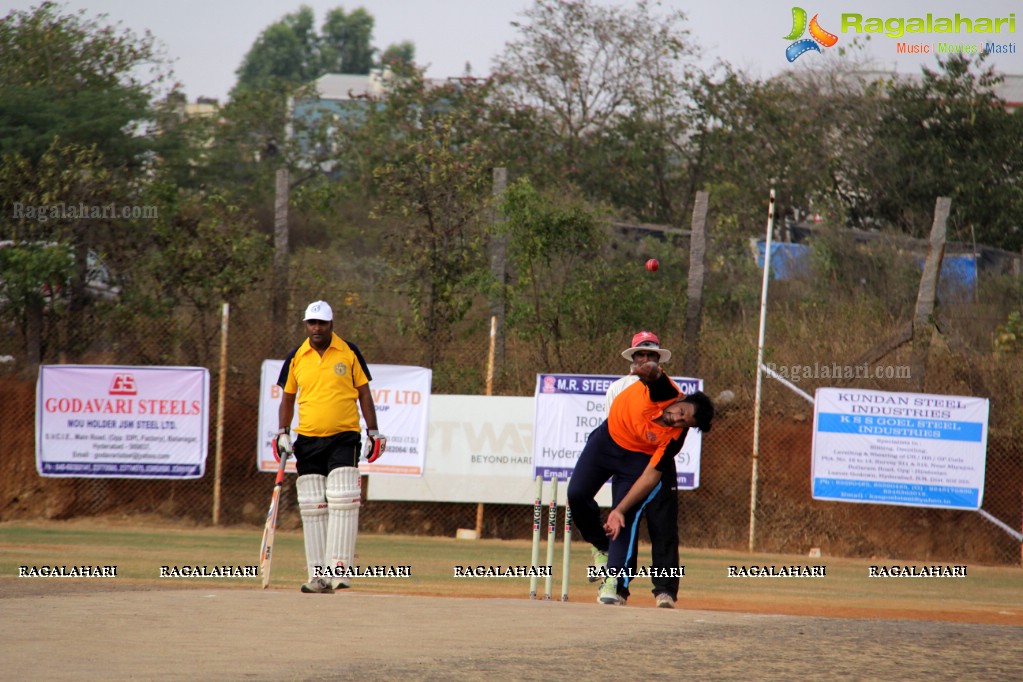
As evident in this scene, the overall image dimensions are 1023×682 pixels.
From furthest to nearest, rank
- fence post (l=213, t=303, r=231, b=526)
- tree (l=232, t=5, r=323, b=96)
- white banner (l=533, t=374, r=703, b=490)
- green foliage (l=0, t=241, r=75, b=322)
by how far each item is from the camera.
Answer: tree (l=232, t=5, r=323, b=96)
green foliage (l=0, t=241, r=75, b=322)
fence post (l=213, t=303, r=231, b=526)
white banner (l=533, t=374, r=703, b=490)

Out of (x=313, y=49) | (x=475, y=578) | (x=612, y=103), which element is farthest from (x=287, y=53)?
(x=475, y=578)

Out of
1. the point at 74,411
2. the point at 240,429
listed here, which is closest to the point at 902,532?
the point at 240,429

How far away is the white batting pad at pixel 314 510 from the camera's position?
9.64m

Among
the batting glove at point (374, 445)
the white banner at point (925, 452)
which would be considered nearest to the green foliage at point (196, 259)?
the white banner at point (925, 452)

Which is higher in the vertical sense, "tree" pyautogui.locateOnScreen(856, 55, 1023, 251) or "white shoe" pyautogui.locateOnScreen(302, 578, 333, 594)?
"tree" pyautogui.locateOnScreen(856, 55, 1023, 251)

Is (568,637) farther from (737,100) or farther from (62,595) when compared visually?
(737,100)

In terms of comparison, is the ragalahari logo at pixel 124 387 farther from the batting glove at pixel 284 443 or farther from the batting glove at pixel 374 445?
the batting glove at pixel 374 445

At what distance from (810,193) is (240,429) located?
16198 mm

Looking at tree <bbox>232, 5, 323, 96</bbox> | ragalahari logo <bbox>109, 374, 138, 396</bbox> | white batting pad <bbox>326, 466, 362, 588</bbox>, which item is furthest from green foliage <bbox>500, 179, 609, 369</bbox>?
tree <bbox>232, 5, 323, 96</bbox>

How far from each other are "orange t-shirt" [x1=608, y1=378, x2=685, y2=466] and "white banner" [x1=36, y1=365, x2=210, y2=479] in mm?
8538

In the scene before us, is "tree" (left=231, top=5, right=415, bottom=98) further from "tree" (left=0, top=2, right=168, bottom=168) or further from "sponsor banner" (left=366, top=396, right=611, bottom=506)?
"sponsor banner" (left=366, top=396, right=611, bottom=506)

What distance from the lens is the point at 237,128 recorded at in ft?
148

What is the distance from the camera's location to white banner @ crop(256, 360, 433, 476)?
55.1ft

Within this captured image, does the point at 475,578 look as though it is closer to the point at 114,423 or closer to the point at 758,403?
the point at 758,403
